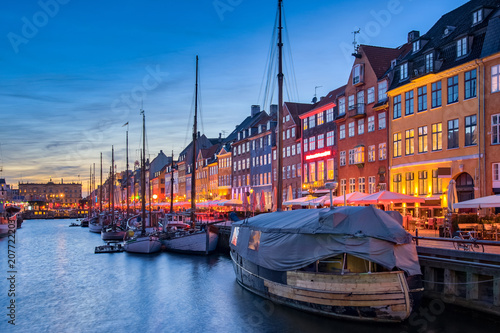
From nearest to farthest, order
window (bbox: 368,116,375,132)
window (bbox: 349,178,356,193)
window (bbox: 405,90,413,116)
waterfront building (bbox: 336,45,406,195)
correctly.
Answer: window (bbox: 405,90,413,116) → waterfront building (bbox: 336,45,406,195) → window (bbox: 368,116,375,132) → window (bbox: 349,178,356,193)

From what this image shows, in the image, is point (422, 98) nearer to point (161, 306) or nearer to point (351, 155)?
point (351, 155)

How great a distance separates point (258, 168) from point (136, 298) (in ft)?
173

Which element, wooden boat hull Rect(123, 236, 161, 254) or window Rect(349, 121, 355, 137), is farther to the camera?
window Rect(349, 121, 355, 137)

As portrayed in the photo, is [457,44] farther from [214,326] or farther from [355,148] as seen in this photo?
[214,326]

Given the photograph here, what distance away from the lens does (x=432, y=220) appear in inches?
1267

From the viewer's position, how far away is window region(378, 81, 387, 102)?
1764 inches

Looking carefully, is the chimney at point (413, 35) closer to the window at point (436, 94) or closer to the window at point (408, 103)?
the window at point (408, 103)

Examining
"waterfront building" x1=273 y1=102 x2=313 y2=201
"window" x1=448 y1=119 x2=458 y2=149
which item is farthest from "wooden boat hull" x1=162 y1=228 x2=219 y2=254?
"waterfront building" x1=273 y1=102 x2=313 y2=201

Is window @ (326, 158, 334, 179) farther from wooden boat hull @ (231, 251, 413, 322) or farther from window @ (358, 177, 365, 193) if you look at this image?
wooden boat hull @ (231, 251, 413, 322)

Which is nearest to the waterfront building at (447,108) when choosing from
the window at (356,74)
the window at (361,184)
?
the window at (361,184)

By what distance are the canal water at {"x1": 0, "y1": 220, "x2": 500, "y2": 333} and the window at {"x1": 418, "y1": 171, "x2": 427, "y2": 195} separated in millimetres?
15676

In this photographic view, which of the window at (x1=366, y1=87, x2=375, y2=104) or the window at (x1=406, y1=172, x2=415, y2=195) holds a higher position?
the window at (x1=366, y1=87, x2=375, y2=104)

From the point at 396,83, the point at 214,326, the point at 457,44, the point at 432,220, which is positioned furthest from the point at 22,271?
the point at 457,44

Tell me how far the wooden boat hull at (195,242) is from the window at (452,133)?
66.2 ft
